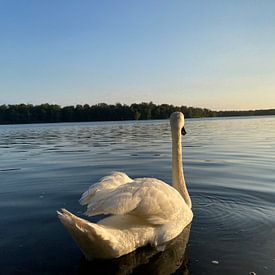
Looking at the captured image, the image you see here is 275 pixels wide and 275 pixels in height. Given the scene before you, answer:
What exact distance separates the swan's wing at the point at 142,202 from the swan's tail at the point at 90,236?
30cm

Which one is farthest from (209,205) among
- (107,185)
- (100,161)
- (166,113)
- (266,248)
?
(166,113)

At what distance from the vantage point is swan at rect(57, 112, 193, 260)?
4.93 metres

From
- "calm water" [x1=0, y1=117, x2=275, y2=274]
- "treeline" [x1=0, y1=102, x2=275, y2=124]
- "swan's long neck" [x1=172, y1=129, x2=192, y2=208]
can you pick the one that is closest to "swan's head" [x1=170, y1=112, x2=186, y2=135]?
"swan's long neck" [x1=172, y1=129, x2=192, y2=208]

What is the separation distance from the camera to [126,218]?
19.2 ft

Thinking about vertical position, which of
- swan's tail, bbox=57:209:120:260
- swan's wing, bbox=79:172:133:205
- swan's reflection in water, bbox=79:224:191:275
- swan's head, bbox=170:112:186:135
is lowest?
swan's reflection in water, bbox=79:224:191:275

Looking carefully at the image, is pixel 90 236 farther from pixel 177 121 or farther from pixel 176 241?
pixel 177 121

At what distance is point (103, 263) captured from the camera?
5.62m

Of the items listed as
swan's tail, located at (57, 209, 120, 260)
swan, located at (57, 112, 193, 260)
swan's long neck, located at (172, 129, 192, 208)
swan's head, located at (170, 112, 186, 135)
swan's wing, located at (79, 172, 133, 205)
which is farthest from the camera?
swan's head, located at (170, 112, 186, 135)

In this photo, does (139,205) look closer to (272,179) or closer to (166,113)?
(272,179)

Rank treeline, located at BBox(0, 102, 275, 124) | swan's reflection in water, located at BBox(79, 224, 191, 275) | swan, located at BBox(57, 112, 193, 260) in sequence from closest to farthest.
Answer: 1. swan, located at BBox(57, 112, 193, 260)
2. swan's reflection in water, located at BBox(79, 224, 191, 275)
3. treeline, located at BBox(0, 102, 275, 124)

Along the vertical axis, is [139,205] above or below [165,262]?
above

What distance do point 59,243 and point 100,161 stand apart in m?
11.0

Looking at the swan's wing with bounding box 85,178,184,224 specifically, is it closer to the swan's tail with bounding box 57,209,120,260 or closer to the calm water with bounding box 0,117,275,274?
the swan's tail with bounding box 57,209,120,260

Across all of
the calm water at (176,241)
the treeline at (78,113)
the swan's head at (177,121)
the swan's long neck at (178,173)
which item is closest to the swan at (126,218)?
the calm water at (176,241)
